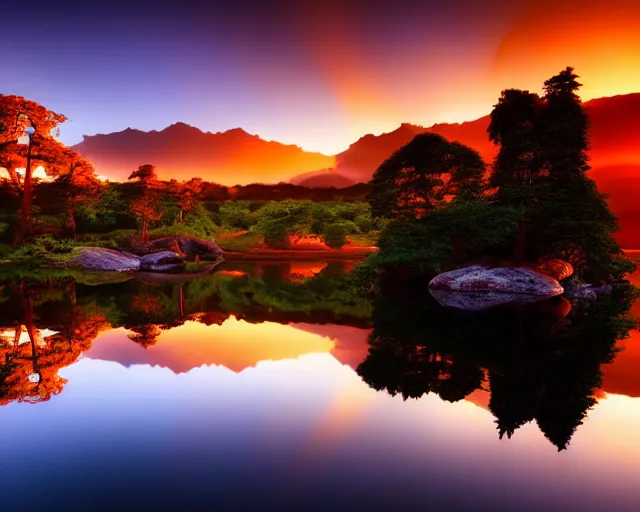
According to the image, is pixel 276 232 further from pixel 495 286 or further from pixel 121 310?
pixel 121 310

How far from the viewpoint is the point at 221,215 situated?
49.0m

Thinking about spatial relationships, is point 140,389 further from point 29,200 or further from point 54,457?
point 29,200

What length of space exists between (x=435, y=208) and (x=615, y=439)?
15.7m

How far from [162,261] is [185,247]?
219 inches

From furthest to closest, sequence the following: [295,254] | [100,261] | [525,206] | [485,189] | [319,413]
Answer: [295,254]
[100,261]
[485,189]
[525,206]
[319,413]

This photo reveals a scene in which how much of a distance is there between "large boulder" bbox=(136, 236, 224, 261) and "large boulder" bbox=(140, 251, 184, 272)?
3.18ft

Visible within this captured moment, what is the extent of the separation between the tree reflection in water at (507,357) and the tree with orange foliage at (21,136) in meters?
26.4

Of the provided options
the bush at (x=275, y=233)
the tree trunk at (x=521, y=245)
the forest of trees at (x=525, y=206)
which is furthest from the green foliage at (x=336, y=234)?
the tree trunk at (x=521, y=245)

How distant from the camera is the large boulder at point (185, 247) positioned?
30112mm

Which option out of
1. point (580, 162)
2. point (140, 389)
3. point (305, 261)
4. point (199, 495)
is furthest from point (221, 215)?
point (199, 495)

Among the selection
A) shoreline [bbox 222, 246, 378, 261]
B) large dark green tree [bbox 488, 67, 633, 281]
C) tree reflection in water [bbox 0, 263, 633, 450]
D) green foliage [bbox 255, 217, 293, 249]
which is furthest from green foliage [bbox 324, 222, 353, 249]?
large dark green tree [bbox 488, 67, 633, 281]

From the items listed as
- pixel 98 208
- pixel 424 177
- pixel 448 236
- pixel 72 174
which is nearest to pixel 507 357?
pixel 448 236

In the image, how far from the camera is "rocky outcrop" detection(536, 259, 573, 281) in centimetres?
1702

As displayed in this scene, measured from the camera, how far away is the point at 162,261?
1089 inches
